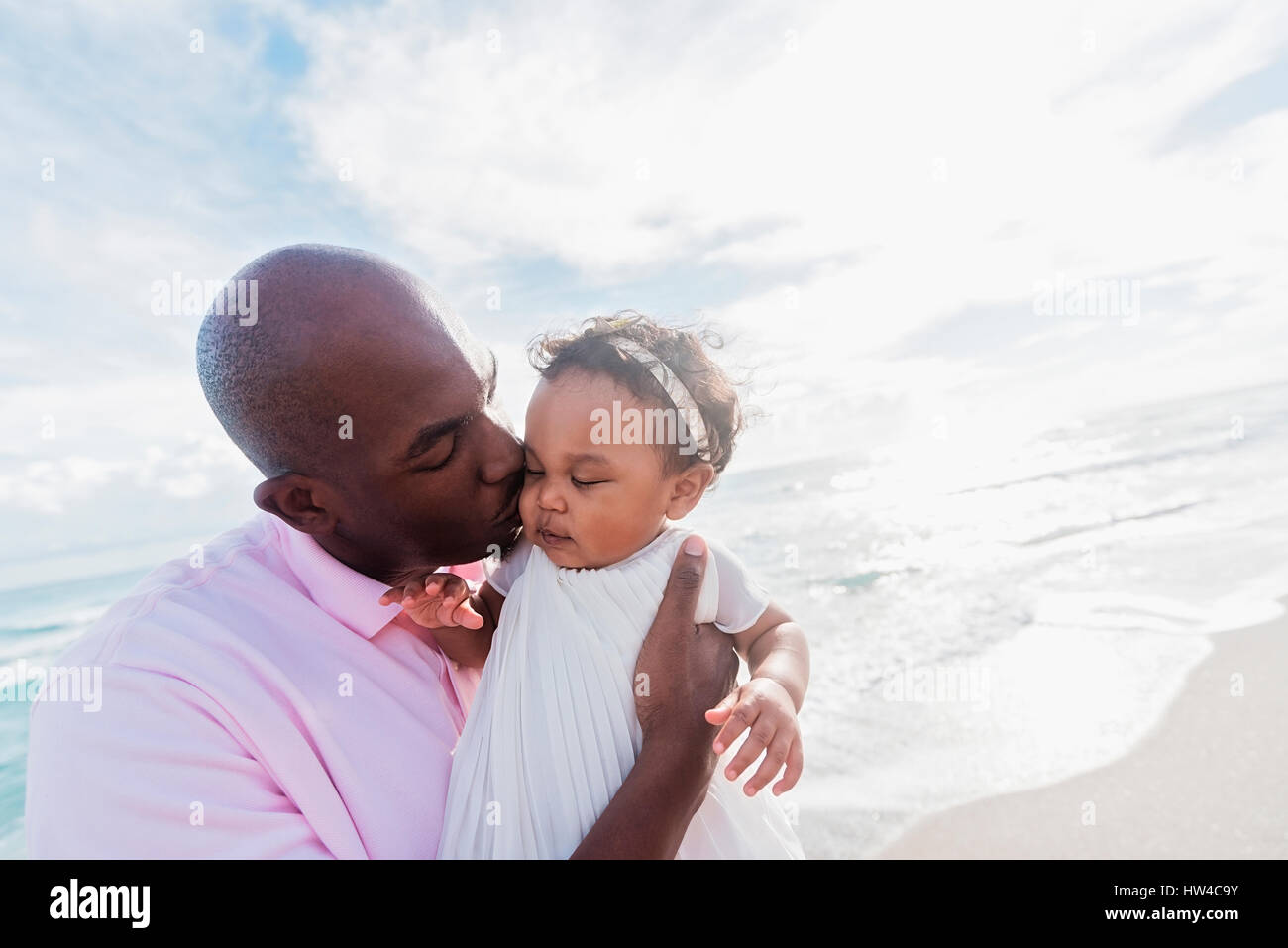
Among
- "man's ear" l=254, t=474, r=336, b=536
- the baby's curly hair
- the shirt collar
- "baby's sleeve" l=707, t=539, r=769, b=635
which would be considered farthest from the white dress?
"man's ear" l=254, t=474, r=336, b=536

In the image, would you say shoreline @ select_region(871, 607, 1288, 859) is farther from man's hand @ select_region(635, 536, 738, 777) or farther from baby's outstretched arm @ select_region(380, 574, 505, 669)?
baby's outstretched arm @ select_region(380, 574, 505, 669)

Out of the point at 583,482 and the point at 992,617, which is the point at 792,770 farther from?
the point at 992,617

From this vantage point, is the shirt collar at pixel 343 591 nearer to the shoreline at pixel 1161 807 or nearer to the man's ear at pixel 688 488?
the man's ear at pixel 688 488

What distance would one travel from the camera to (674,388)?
110 inches

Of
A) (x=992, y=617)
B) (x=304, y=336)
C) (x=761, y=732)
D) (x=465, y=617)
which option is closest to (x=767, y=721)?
(x=761, y=732)

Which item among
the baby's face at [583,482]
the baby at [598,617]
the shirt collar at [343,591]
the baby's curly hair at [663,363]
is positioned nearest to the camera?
the baby at [598,617]

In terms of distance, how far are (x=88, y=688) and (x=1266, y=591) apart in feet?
34.5

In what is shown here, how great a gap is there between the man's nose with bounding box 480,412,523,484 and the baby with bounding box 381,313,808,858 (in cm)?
8

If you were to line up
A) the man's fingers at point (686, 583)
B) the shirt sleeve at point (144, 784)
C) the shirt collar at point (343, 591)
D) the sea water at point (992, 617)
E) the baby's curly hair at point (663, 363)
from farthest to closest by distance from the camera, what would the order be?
the sea water at point (992, 617) < the baby's curly hair at point (663, 363) < the man's fingers at point (686, 583) < the shirt collar at point (343, 591) < the shirt sleeve at point (144, 784)

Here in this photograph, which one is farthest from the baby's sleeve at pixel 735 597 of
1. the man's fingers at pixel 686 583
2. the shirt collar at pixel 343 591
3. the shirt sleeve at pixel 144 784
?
the shirt sleeve at pixel 144 784

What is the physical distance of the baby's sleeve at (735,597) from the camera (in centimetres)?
257

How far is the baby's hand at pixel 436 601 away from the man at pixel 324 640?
0.07 metres

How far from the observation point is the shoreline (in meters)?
4.75
